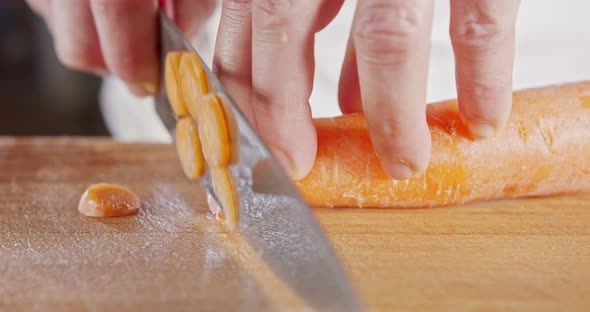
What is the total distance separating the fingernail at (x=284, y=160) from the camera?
3.85 ft

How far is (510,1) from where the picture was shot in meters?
1.11

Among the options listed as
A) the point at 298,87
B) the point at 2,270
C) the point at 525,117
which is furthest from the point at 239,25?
the point at 525,117

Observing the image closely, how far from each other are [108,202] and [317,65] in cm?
118

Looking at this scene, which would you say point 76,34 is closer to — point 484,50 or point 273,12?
point 273,12

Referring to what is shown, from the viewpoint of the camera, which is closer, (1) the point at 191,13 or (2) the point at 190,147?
(2) the point at 190,147

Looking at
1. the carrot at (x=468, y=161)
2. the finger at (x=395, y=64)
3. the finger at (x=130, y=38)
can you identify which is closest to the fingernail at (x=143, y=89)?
the finger at (x=130, y=38)

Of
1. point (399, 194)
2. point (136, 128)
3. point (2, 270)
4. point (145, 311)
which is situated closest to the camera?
point (145, 311)

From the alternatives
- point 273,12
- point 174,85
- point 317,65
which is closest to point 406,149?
point 273,12

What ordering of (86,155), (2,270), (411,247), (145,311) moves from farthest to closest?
1. (86,155)
2. (411,247)
3. (2,270)
4. (145,311)

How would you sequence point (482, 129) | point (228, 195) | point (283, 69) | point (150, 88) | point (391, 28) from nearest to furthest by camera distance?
point (391, 28) → point (283, 69) → point (228, 195) → point (482, 129) → point (150, 88)

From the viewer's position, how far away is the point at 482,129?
132cm

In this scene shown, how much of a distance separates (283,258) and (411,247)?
0.84 ft

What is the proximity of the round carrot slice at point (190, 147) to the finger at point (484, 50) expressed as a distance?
0.49 m

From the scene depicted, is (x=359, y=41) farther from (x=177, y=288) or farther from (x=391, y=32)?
(x=177, y=288)
